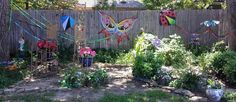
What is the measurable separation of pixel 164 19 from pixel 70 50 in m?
3.78

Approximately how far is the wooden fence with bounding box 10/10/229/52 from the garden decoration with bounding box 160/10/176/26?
0.15 metres

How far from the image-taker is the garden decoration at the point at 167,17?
595 inches

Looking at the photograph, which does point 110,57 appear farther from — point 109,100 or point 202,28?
point 109,100

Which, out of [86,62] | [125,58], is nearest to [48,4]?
[125,58]

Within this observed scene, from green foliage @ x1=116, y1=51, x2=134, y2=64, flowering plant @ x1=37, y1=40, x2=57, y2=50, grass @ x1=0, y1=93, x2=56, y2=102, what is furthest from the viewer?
green foliage @ x1=116, y1=51, x2=134, y2=64

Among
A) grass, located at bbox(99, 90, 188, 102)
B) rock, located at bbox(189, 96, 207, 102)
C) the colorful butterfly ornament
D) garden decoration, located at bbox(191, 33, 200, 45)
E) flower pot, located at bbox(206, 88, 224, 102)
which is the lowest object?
rock, located at bbox(189, 96, 207, 102)

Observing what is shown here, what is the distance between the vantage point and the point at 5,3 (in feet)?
36.6

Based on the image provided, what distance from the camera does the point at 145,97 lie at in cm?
808

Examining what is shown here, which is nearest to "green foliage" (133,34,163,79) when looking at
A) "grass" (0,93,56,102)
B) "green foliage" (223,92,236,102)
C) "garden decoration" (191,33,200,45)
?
"green foliage" (223,92,236,102)

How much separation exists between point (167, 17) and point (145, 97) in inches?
298

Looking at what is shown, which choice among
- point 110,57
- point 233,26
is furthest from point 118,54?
point 233,26

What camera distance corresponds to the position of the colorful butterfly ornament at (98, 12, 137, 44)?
1462cm

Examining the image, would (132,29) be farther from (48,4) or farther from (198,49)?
(48,4)

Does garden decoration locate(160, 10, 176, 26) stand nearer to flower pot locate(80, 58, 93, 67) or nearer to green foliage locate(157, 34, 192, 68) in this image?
green foliage locate(157, 34, 192, 68)
